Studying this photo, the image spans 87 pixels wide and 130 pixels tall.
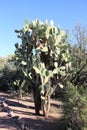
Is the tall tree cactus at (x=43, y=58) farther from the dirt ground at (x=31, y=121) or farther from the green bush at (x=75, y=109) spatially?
the green bush at (x=75, y=109)

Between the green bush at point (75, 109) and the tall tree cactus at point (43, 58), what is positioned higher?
the tall tree cactus at point (43, 58)

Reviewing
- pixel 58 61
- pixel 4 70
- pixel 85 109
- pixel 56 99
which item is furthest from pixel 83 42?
pixel 85 109

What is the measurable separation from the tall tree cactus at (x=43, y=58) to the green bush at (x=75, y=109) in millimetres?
2982

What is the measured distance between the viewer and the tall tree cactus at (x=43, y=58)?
14.1 metres

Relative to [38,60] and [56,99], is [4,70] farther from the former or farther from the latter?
[38,60]

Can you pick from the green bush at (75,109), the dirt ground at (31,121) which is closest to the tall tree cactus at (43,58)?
the dirt ground at (31,121)

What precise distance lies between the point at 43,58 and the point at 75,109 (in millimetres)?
4669

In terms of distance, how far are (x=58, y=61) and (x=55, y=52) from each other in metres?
0.48

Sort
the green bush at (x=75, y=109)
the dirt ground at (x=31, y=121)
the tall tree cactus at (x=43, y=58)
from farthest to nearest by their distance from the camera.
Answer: the tall tree cactus at (x=43, y=58), the dirt ground at (x=31, y=121), the green bush at (x=75, y=109)

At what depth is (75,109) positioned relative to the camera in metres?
10.5

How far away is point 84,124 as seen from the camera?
1007cm

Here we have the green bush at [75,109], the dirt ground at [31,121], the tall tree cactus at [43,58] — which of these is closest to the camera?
the green bush at [75,109]

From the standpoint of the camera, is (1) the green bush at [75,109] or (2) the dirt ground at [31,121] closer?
(1) the green bush at [75,109]

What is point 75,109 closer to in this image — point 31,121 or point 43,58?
point 31,121
